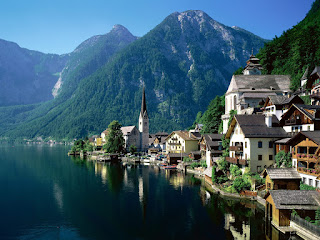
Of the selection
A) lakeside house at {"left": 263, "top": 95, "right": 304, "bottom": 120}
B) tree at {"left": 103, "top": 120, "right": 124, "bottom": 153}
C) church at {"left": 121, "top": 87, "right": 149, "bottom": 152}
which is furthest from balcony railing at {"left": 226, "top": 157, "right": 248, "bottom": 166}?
church at {"left": 121, "top": 87, "right": 149, "bottom": 152}

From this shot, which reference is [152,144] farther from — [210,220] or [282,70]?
[210,220]

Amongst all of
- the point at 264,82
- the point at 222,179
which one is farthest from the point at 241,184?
the point at 264,82

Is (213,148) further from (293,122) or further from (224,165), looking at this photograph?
(293,122)

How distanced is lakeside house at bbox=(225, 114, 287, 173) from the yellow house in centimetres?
5402

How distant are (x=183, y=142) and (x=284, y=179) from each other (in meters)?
69.6

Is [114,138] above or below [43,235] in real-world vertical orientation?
above

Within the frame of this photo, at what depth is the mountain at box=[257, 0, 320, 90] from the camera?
280 feet

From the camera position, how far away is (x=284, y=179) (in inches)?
1698

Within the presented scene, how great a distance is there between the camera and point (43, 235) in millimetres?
37812

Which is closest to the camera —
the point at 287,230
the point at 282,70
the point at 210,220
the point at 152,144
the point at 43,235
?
the point at 287,230

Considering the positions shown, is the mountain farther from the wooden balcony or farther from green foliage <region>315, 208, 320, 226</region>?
green foliage <region>315, 208, 320, 226</region>

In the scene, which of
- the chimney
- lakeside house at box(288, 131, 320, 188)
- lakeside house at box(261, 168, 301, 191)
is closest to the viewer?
lakeside house at box(288, 131, 320, 188)

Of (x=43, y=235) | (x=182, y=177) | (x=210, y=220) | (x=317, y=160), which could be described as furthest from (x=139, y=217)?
(x=182, y=177)

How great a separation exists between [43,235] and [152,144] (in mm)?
131137
